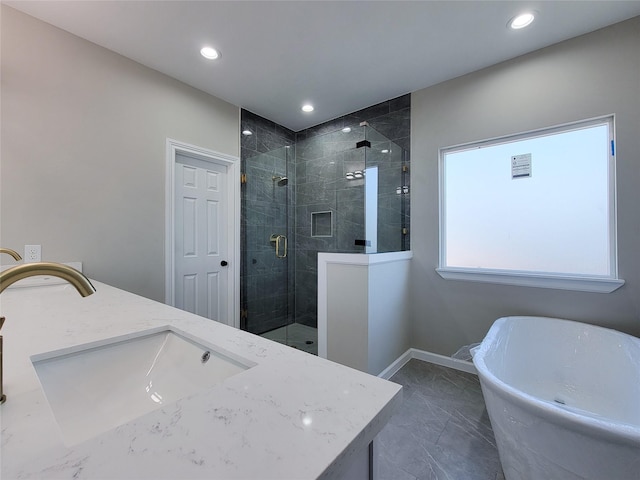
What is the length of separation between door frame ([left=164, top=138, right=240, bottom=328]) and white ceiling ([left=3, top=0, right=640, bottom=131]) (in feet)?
2.18

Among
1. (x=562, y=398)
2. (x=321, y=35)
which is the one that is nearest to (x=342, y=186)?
(x=321, y=35)

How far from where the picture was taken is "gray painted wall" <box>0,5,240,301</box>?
5.76 feet

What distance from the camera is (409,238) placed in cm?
279

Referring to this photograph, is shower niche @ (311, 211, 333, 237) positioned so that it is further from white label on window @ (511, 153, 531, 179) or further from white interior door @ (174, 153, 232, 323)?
white label on window @ (511, 153, 531, 179)

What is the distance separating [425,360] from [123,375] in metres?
2.60

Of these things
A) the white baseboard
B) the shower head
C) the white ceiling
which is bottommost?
the white baseboard

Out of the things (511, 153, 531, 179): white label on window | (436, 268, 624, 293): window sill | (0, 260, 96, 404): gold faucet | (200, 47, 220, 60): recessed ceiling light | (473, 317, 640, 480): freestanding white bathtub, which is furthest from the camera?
(511, 153, 531, 179): white label on window

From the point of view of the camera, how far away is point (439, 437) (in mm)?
1644

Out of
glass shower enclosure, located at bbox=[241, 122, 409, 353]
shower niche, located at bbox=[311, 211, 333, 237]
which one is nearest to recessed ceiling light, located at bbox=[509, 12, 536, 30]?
glass shower enclosure, located at bbox=[241, 122, 409, 353]

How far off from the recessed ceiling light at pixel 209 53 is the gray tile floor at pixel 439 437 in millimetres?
2757

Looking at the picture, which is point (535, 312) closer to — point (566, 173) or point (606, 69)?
point (566, 173)

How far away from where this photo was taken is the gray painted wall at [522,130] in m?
1.85

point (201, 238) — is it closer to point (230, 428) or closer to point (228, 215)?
point (228, 215)

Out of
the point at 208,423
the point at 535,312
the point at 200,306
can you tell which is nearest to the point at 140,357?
the point at 208,423
